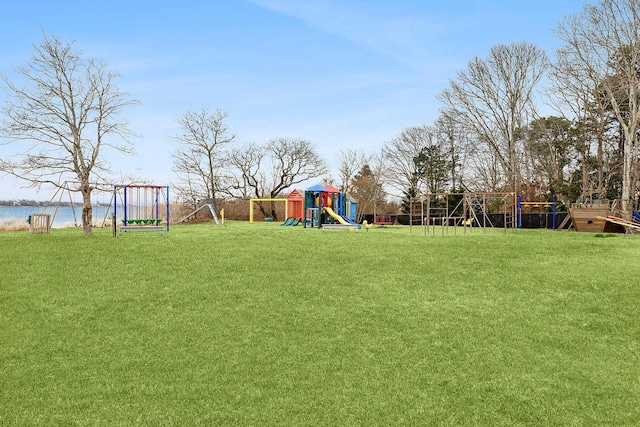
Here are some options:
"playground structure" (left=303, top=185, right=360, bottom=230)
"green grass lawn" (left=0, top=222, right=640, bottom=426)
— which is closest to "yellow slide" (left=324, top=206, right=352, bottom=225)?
"playground structure" (left=303, top=185, right=360, bottom=230)

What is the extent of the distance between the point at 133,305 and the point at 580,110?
27.3 m

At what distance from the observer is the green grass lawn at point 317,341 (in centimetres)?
432

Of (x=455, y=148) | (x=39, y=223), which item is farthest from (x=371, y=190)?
(x=39, y=223)

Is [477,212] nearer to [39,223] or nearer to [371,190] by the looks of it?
[371,190]

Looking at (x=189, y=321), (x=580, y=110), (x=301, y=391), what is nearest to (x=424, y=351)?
(x=301, y=391)

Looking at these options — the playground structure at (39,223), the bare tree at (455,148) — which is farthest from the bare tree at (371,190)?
the playground structure at (39,223)

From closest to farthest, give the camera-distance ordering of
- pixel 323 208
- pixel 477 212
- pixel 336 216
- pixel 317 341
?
1. pixel 317 341
2. pixel 336 216
3. pixel 323 208
4. pixel 477 212

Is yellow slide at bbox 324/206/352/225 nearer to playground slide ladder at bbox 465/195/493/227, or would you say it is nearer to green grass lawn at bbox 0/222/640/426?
playground slide ladder at bbox 465/195/493/227

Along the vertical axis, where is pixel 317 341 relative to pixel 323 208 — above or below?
below

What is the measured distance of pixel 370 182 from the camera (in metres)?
39.2

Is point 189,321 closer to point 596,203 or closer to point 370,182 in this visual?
point 596,203

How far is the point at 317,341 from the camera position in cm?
562

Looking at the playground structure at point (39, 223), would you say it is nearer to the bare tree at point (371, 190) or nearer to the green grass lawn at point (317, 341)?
the green grass lawn at point (317, 341)

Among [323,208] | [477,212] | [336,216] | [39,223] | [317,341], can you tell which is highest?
[323,208]
